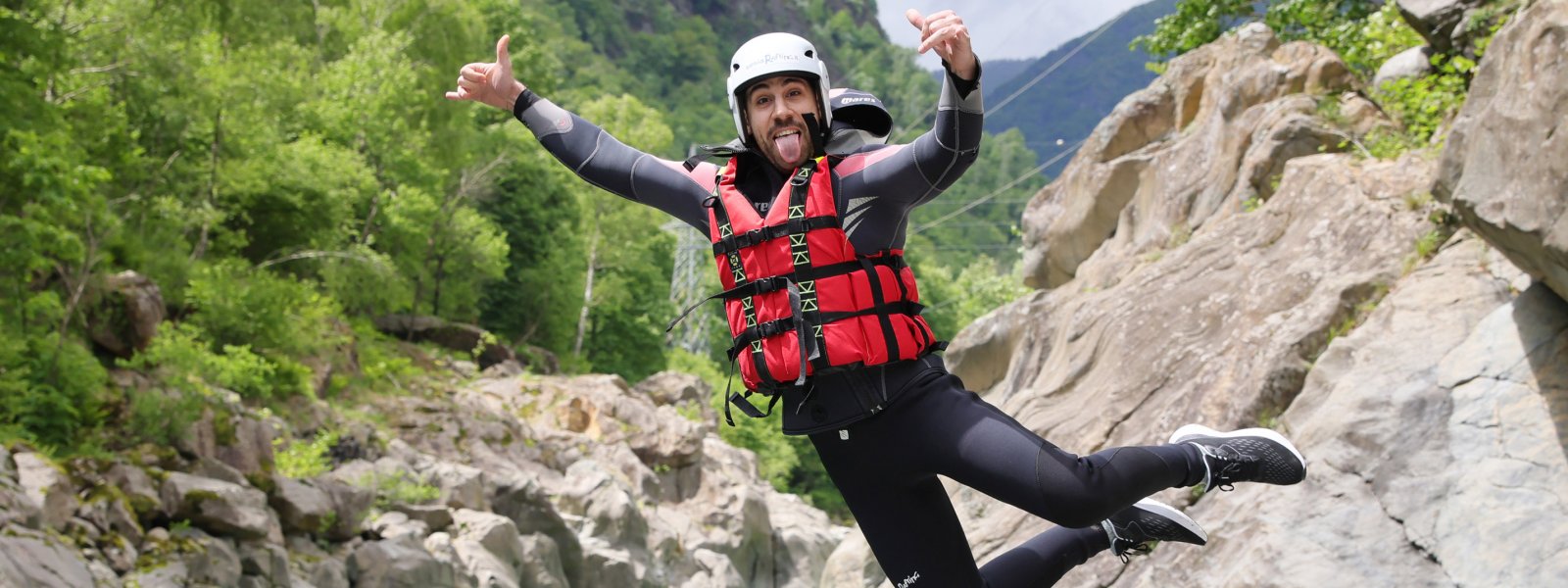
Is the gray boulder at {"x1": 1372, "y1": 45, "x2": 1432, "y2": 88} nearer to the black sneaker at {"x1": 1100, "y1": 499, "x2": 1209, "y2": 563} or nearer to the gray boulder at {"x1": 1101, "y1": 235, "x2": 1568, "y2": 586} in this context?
the gray boulder at {"x1": 1101, "y1": 235, "x2": 1568, "y2": 586}

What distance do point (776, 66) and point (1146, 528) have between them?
2.39 m

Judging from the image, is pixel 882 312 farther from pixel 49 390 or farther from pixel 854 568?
pixel 49 390

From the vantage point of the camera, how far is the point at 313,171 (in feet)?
86.7

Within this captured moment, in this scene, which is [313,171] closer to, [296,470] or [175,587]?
[296,470]

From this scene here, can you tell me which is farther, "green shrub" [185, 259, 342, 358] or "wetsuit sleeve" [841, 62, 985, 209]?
"green shrub" [185, 259, 342, 358]

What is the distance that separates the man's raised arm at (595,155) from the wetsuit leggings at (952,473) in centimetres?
103

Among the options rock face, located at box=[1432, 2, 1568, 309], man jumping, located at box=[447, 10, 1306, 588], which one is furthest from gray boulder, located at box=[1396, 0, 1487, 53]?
man jumping, located at box=[447, 10, 1306, 588]

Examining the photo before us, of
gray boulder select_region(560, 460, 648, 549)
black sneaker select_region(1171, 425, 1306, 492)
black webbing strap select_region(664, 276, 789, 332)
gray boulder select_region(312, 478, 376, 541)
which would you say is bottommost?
gray boulder select_region(560, 460, 648, 549)

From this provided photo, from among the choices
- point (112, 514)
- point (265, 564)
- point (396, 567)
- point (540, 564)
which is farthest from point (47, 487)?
point (540, 564)

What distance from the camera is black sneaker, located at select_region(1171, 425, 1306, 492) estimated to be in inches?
191

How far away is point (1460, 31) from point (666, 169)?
780cm

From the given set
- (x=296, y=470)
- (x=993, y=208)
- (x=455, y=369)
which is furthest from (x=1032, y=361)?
(x=993, y=208)

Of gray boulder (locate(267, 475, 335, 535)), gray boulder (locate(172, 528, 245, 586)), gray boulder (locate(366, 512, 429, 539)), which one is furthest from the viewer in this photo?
gray boulder (locate(366, 512, 429, 539))

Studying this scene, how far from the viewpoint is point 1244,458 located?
494 centimetres
